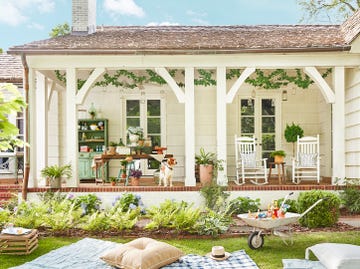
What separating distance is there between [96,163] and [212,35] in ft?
13.5

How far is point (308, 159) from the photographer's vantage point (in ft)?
30.9

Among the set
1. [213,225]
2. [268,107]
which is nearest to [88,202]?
[213,225]

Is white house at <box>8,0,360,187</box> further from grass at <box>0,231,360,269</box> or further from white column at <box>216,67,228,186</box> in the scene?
grass at <box>0,231,360,269</box>

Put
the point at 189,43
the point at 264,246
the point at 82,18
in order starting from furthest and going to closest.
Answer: the point at 82,18, the point at 189,43, the point at 264,246

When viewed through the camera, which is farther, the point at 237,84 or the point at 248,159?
the point at 248,159

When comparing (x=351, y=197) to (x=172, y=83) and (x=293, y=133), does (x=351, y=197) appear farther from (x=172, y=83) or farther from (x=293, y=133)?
(x=172, y=83)

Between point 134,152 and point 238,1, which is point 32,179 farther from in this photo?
point 238,1

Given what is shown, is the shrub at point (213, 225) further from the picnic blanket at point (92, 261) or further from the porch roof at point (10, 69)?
the porch roof at point (10, 69)

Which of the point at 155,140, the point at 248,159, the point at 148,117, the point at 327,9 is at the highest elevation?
the point at 327,9

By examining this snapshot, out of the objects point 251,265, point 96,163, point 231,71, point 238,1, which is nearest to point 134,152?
point 96,163

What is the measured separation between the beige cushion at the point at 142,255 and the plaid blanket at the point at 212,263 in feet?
0.37

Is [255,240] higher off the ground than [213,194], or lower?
lower

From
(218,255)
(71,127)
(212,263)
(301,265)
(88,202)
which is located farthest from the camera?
(71,127)

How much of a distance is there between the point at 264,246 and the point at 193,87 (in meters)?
4.02
